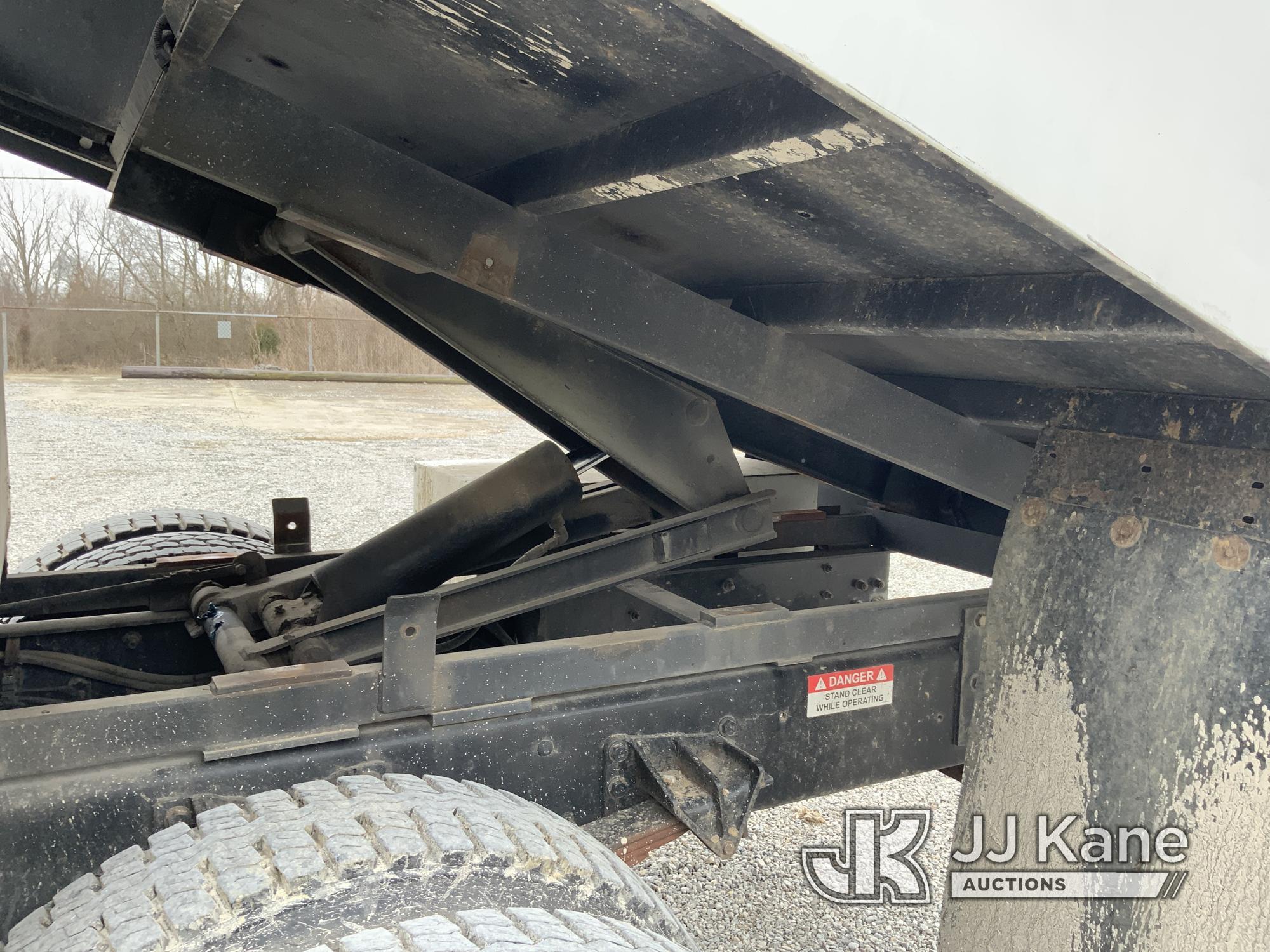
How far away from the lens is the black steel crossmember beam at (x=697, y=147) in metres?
1.11

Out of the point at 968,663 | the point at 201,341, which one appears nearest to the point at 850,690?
the point at 968,663

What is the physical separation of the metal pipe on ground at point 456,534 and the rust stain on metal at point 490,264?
0.91 m

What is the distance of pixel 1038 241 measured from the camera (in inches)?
55.3

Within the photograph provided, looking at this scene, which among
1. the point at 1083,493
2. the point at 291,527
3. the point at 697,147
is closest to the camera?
the point at 697,147

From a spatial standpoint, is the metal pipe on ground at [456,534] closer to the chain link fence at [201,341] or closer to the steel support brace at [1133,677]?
the steel support brace at [1133,677]

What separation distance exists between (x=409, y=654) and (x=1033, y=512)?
1.28 meters

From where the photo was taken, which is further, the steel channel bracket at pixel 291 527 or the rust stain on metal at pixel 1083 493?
the steel channel bracket at pixel 291 527

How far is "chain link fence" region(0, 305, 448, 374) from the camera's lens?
23000 millimetres

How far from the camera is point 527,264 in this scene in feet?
5.73

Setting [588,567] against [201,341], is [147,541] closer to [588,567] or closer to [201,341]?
[588,567]

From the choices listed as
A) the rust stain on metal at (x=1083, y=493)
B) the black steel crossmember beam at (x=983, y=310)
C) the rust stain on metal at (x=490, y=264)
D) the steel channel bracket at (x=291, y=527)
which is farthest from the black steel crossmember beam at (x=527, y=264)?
the steel channel bracket at (x=291, y=527)

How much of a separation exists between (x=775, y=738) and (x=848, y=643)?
0.27 m

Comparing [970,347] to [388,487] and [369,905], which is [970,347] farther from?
[388,487]

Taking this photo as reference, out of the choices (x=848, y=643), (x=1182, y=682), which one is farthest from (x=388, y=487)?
(x=1182, y=682)
